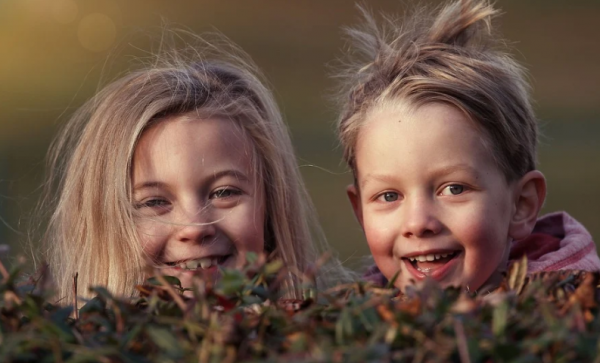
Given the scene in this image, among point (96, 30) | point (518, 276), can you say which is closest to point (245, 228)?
point (518, 276)

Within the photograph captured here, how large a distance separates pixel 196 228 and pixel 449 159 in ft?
2.19

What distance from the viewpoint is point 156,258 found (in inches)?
90.7

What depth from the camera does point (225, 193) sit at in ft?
7.70

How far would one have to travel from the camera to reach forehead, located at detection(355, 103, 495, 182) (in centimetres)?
207

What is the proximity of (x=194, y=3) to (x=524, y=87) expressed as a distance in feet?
22.3

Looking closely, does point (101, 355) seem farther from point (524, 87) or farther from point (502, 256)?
point (524, 87)

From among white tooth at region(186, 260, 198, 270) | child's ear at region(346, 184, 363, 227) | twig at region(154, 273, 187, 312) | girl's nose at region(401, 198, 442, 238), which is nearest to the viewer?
twig at region(154, 273, 187, 312)

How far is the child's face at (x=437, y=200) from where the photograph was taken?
2045 mm

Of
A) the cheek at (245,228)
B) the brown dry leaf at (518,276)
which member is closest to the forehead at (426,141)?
the cheek at (245,228)

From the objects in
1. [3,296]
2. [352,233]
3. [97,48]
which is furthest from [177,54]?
[97,48]

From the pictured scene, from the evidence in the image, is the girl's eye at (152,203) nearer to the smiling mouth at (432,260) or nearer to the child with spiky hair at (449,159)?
the child with spiky hair at (449,159)

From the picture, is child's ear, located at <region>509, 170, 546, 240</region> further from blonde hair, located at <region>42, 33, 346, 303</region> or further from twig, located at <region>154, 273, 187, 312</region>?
twig, located at <region>154, 273, 187, 312</region>

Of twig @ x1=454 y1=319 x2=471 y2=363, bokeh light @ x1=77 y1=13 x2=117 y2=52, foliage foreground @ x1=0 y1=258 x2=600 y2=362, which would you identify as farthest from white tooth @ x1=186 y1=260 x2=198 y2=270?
bokeh light @ x1=77 y1=13 x2=117 y2=52

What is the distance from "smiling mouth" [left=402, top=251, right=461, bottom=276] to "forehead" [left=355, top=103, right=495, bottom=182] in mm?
214
